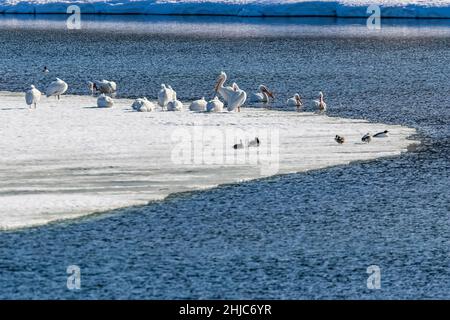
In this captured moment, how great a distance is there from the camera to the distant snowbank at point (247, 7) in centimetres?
5881

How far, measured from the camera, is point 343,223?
32.5 feet

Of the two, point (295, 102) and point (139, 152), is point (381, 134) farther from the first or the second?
point (295, 102)

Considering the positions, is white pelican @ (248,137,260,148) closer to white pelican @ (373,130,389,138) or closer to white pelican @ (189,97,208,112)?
white pelican @ (373,130,389,138)

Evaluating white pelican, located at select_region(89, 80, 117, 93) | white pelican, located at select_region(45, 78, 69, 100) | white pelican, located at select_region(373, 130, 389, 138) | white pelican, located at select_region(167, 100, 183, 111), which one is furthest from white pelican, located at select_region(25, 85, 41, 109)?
white pelican, located at select_region(373, 130, 389, 138)

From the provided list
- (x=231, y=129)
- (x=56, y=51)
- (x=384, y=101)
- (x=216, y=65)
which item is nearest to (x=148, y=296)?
(x=231, y=129)

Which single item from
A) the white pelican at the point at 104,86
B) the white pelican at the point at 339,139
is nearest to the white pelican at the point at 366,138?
the white pelican at the point at 339,139

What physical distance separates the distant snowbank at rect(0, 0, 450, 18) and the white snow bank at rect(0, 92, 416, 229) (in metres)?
42.8

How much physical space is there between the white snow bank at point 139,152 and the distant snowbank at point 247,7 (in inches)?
1686

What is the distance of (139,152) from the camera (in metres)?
13.1

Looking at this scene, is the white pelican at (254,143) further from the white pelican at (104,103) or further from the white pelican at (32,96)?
the white pelican at (32,96)

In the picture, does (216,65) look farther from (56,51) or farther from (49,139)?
(49,139)

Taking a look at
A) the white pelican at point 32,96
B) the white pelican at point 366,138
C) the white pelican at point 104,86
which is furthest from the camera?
the white pelican at point 104,86
